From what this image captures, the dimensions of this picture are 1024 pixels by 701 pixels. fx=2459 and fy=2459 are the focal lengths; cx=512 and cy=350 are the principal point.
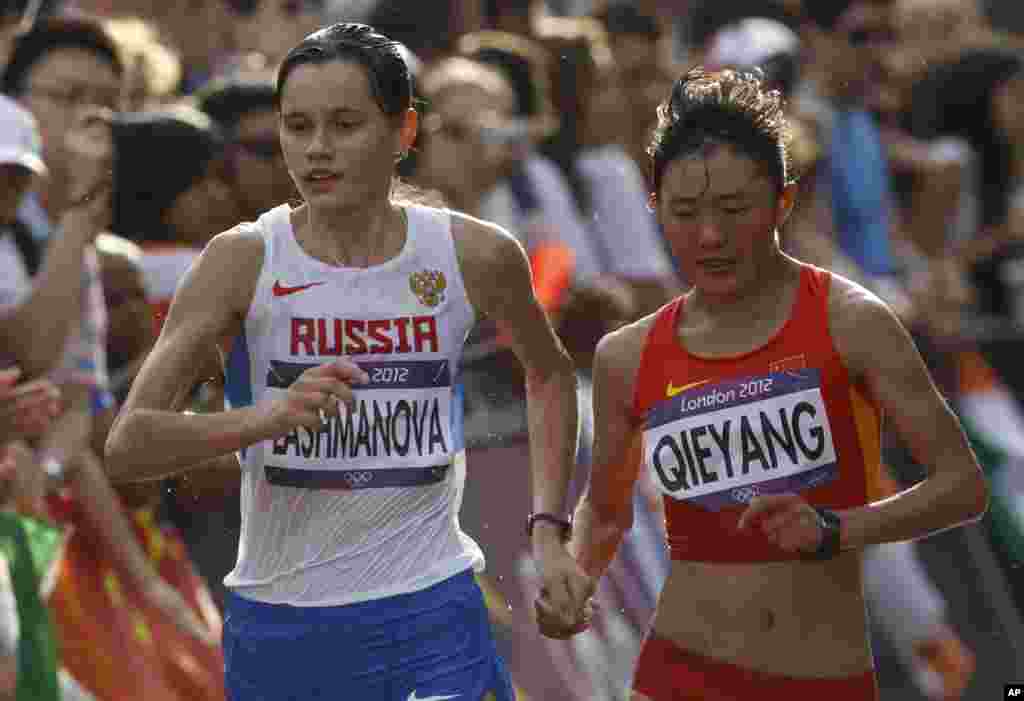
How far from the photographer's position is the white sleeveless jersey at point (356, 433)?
558cm

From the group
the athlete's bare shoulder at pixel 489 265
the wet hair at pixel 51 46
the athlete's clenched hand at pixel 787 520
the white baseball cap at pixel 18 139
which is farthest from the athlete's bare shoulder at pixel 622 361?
the wet hair at pixel 51 46

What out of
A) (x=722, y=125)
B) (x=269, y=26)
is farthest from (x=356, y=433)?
(x=269, y=26)

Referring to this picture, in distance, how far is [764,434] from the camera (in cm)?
563

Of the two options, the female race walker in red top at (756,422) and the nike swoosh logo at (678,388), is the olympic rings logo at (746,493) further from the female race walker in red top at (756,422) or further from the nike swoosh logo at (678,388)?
the nike swoosh logo at (678,388)

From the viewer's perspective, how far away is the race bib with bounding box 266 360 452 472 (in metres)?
A: 5.57

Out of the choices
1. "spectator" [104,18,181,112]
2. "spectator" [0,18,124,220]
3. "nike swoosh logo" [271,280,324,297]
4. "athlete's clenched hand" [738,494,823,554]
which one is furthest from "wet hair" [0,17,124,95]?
"athlete's clenched hand" [738,494,823,554]

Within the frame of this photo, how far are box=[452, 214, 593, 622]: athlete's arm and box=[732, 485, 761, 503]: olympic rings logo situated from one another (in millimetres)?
409

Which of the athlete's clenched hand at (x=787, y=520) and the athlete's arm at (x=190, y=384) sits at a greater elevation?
the athlete's arm at (x=190, y=384)

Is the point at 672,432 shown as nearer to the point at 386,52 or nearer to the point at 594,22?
the point at 386,52

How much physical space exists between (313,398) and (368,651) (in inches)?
30.8

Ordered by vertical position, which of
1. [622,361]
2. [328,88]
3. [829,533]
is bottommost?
[829,533]

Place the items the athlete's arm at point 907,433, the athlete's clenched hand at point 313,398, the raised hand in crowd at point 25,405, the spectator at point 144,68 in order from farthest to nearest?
1. the spectator at point 144,68
2. the raised hand in crowd at point 25,405
3. the athlete's arm at point 907,433
4. the athlete's clenched hand at point 313,398

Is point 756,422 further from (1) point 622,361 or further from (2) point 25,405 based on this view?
(2) point 25,405

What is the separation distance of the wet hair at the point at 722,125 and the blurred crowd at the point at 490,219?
0.69 m
